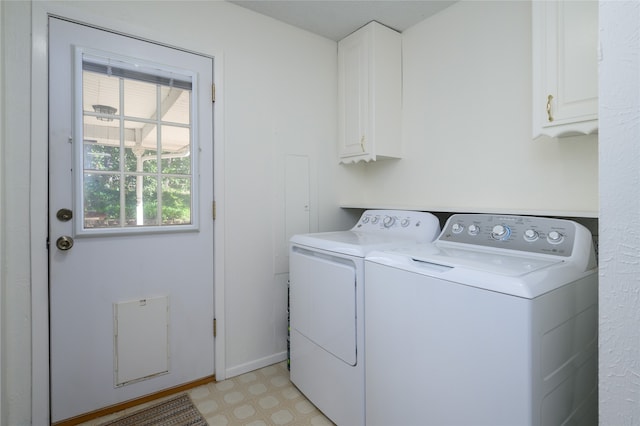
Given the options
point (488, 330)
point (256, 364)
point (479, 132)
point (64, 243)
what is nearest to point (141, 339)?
point (64, 243)

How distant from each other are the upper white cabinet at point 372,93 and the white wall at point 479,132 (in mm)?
90

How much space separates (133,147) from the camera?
67.6 inches

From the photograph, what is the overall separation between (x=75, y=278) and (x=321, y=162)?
65.5 inches

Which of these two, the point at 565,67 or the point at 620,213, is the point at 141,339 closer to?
the point at 620,213

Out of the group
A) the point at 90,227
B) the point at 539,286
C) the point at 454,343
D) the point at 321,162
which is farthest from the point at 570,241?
the point at 90,227

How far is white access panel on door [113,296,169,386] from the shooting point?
168 centimetres

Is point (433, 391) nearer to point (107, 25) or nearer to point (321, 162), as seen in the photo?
point (321, 162)

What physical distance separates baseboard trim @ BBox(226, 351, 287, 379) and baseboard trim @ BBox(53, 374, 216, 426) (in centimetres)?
12

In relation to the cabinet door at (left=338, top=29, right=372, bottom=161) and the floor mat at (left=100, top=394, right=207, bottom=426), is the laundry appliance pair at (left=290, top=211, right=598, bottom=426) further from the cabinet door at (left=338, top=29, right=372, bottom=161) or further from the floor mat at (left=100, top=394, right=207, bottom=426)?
the cabinet door at (left=338, top=29, right=372, bottom=161)

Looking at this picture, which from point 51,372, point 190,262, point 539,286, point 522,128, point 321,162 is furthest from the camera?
point 321,162

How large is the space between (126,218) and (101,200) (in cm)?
15

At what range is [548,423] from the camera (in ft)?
3.20

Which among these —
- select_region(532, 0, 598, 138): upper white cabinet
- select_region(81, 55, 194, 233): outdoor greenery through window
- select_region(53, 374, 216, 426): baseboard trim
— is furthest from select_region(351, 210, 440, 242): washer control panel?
select_region(53, 374, 216, 426): baseboard trim

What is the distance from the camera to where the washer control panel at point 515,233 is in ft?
4.22
